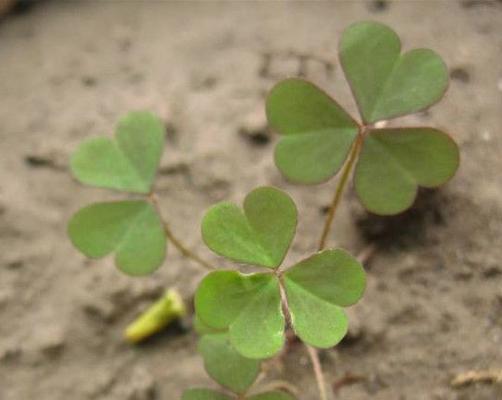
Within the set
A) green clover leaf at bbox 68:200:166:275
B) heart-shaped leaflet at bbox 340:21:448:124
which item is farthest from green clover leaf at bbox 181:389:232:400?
heart-shaped leaflet at bbox 340:21:448:124

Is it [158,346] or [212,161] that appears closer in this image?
[158,346]

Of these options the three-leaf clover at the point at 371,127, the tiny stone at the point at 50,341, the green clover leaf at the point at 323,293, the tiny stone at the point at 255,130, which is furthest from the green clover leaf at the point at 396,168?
the tiny stone at the point at 50,341

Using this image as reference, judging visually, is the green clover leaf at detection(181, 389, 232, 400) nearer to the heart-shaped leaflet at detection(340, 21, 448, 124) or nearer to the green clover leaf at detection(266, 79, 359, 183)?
the green clover leaf at detection(266, 79, 359, 183)

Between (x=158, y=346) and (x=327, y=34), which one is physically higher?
(x=327, y=34)

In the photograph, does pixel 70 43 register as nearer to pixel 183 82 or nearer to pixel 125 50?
pixel 125 50

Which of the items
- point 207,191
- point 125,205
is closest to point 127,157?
point 125,205

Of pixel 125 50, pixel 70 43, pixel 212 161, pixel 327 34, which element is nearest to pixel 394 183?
pixel 212 161
